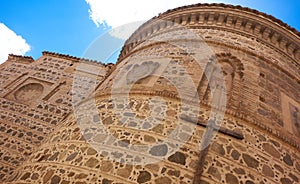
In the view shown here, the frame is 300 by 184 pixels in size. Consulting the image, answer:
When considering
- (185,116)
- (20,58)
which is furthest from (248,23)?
(20,58)

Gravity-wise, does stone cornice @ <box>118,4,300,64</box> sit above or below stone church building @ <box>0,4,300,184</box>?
above

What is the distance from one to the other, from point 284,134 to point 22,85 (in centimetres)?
805

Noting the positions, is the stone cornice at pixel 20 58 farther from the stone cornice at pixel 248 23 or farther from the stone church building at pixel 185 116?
the stone cornice at pixel 248 23

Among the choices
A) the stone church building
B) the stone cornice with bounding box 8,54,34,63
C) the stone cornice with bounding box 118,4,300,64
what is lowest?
the stone church building

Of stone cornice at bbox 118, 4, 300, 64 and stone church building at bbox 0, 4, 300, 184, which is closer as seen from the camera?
stone church building at bbox 0, 4, 300, 184

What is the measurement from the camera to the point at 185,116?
4578mm

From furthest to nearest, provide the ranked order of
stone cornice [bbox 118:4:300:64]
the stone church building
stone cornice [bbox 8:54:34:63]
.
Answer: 1. stone cornice [bbox 8:54:34:63]
2. stone cornice [bbox 118:4:300:64]
3. the stone church building

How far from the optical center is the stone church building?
3900 millimetres

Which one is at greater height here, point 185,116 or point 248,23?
point 248,23

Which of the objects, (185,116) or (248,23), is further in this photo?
(248,23)

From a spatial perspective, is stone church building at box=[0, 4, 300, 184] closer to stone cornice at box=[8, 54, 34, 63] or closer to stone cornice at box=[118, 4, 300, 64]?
stone cornice at box=[118, 4, 300, 64]

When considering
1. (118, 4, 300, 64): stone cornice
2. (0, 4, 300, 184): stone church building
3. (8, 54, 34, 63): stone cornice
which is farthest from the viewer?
(8, 54, 34, 63): stone cornice

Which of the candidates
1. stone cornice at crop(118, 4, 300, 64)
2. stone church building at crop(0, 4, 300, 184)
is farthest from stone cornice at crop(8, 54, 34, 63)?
stone cornice at crop(118, 4, 300, 64)

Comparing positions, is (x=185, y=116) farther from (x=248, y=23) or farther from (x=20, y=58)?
(x=20, y=58)
